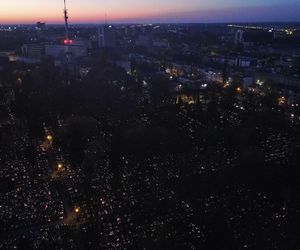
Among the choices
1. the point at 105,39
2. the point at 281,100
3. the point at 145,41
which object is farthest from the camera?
the point at 145,41

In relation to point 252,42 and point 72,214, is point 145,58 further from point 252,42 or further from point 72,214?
point 72,214

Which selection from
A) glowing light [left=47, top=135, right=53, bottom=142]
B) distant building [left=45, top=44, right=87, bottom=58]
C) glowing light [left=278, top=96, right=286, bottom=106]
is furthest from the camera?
distant building [left=45, top=44, right=87, bottom=58]

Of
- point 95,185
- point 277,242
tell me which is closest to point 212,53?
point 95,185

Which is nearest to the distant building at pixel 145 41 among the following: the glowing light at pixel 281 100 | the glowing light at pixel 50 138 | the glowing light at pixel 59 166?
the glowing light at pixel 281 100

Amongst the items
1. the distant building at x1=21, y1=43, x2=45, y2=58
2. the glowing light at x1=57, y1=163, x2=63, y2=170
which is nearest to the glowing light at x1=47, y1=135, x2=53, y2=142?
the glowing light at x1=57, y1=163, x2=63, y2=170

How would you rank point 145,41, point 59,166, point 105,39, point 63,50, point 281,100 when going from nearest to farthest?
point 59,166, point 281,100, point 63,50, point 105,39, point 145,41

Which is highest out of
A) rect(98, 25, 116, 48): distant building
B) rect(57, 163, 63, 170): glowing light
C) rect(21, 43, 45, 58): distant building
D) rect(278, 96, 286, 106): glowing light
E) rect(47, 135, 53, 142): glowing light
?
rect(98, 25, 116, 48): distant building

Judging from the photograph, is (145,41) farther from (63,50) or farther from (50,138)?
(50,138)

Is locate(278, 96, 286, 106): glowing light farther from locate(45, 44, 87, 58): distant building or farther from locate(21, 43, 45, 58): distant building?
locate(21, 43, 45, 58): distant building

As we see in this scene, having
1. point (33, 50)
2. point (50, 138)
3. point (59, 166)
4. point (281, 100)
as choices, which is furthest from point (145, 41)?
point (59, 166)

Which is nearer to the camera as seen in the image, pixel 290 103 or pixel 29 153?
pixel 29 153

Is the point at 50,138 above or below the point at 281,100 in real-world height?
below
